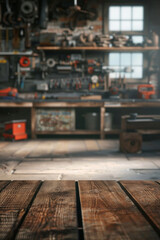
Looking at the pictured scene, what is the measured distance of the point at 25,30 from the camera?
6.08m

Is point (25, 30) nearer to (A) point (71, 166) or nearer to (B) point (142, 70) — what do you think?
(B) point (142, 70)

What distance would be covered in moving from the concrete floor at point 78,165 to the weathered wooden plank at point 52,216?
1.36 m

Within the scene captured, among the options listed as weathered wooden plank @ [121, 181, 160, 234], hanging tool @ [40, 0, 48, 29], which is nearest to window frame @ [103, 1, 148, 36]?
hanging tool @ [40, 0, 48, 29]

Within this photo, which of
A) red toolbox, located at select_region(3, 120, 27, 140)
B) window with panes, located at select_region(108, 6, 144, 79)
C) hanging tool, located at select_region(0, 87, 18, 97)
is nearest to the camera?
red toolbox, located at select_region(3, 120, 27, 140)

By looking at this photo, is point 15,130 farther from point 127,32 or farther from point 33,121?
point 127,32

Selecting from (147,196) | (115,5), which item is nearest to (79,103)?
(115,5)

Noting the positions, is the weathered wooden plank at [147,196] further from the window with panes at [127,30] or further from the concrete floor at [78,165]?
the window with panes at [127,30]

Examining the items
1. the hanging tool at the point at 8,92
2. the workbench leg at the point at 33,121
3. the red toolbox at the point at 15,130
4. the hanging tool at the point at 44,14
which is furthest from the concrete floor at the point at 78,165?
the hanging tool at the point at 44,14

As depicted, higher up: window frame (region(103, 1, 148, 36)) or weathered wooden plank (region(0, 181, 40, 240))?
window frame (region(103, 1, 148, 36))

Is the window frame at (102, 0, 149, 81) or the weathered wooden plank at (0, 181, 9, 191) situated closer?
the weathered wooden plank at (0, 181, 9, 191)

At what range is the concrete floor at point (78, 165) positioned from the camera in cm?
254

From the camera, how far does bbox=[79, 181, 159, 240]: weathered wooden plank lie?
73 cm

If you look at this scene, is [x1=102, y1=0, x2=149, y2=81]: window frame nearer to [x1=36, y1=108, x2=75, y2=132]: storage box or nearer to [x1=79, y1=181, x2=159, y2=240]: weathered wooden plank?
[x1=36, y1=108, x2=75, y2=132]: storage box

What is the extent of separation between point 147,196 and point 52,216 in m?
0.40
